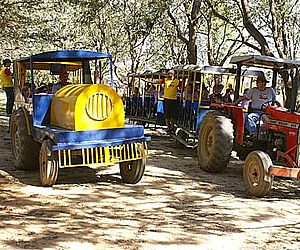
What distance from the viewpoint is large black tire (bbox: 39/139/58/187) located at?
292 inches

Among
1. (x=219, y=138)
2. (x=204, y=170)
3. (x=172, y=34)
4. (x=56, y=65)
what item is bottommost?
(x=204, y=170)

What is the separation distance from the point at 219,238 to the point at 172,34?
23.8 meters

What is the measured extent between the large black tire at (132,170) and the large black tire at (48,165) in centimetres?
121

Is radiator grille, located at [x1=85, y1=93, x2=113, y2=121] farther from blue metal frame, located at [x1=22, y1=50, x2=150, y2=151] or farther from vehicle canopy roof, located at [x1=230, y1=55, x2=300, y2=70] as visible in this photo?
vehicle canopy roof, located at [x1=230, y1=55, x2=300, y2=70]

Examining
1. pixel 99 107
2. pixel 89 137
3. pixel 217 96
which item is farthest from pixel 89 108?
pixel 217 96

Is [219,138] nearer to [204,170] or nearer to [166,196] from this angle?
[204,170]

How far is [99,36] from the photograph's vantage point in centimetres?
3197

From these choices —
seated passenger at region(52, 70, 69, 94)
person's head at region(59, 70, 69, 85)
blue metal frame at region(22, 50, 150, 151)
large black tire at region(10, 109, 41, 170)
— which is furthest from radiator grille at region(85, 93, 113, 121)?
person's head at region(59, 70, 69, 85)

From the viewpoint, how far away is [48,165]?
7.41m

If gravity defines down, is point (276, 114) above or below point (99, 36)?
below

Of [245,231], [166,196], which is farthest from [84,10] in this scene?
[245,231]

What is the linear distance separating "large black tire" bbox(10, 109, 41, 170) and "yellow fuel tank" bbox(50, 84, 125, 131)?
77 cm

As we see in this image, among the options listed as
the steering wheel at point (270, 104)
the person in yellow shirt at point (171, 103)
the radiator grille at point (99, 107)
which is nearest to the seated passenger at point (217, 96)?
the person in yellow shirt at point (171, 103)

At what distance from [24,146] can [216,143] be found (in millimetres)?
3295
